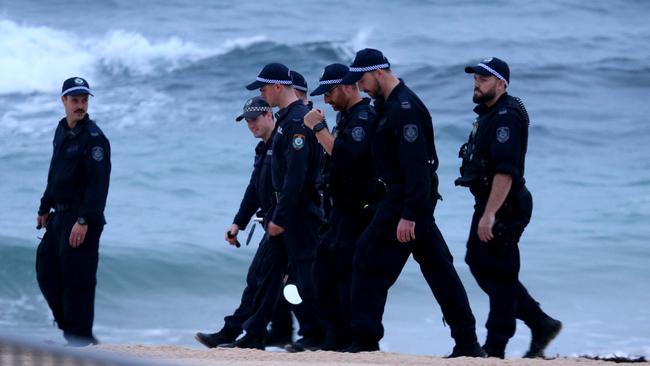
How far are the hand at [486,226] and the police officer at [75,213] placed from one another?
2231mm

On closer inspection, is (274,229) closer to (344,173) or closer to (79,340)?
(344,173)

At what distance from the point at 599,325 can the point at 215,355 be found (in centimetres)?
513

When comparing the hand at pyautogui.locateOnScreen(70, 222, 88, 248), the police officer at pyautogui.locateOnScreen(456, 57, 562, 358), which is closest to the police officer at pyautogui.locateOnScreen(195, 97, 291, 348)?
the hand at pyautogui.locateOnScreen(70, 222, 88, 248)

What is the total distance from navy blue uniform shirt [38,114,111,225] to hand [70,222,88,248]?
0.06 metres

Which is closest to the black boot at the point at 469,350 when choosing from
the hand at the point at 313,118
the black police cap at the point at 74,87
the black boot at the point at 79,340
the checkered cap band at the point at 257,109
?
the hand at the point at 313,118

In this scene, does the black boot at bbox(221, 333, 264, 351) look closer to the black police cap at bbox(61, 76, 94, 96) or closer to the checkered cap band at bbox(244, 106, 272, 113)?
the checkered cap band at bbox(244, 106, 272, 113)

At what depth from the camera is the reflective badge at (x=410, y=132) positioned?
7867mm

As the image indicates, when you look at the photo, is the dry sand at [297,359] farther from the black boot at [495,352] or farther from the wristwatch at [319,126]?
the wristwatch at [319,126]

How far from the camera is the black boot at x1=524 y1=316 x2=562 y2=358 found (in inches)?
342

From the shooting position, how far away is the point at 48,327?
12.7m

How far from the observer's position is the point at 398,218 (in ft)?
26.3

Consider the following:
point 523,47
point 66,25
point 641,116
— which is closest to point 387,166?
point 641,116

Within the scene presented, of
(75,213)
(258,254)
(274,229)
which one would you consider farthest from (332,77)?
(75,213)

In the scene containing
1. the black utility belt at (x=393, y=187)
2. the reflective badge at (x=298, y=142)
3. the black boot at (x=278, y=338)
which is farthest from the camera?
the black boot at (x=278, y=338)
